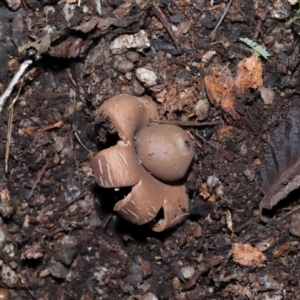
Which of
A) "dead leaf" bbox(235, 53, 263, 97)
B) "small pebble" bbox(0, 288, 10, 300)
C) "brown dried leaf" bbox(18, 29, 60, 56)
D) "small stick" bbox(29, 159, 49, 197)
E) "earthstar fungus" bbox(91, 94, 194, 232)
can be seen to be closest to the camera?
"earthstar fungus" bbox(91, 94, 194, 232)

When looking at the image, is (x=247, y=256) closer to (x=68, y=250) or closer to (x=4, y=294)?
(x=68, y=250)

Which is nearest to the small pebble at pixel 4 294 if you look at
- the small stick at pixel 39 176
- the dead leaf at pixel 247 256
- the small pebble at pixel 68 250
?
the small pebble at pixel 68 250

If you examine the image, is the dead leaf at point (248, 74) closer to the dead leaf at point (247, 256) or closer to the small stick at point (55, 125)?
the dead leaf at point (247, 256)

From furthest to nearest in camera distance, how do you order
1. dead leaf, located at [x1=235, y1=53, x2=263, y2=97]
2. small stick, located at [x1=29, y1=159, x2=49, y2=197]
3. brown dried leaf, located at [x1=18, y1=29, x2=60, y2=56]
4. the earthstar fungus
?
1. small stick, located at [x1=29, y1=159, x2=49, y2=197]
2. brown dried leaf, located at [x1=18, y1=29, x2=60, y2=56]
3. dead leaf, located at [x1=235, y1=53, x2=263, y2=97]
4. the earthstar fungus

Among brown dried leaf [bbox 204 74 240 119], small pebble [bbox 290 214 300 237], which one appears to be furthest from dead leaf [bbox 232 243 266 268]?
brown dried leaf [bbox 204 74 240 119]

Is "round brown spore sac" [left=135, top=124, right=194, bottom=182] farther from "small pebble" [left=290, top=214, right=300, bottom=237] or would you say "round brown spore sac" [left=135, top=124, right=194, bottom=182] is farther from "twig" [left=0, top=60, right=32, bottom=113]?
"twig" [left=0, top=60, right=32, bottom=113]

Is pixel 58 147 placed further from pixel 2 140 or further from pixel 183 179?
pixel 183 179
